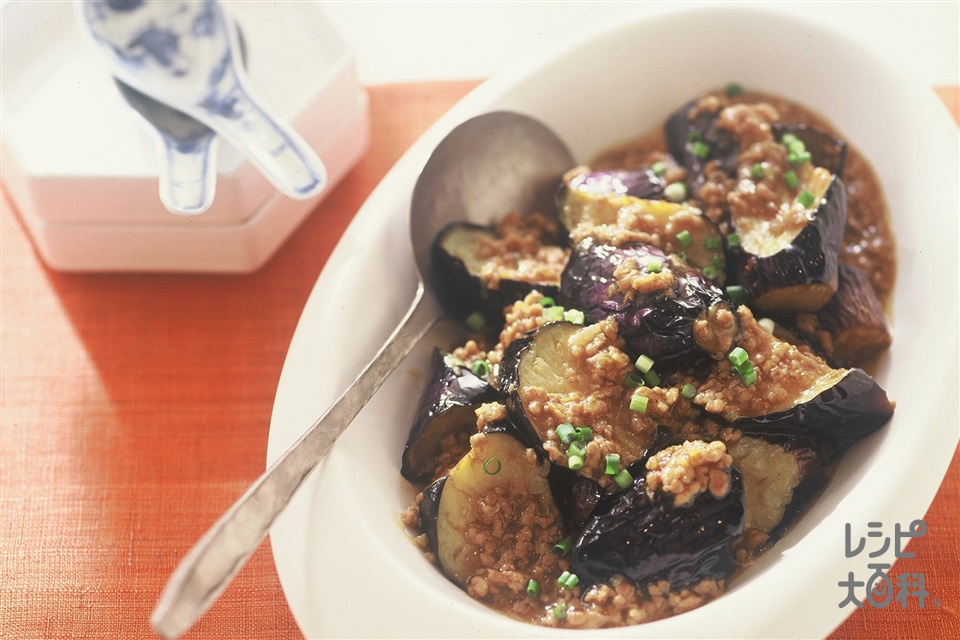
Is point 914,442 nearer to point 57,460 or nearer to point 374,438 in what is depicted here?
point 374,438

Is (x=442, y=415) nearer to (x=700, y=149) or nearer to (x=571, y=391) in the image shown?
(x=571, y=391)

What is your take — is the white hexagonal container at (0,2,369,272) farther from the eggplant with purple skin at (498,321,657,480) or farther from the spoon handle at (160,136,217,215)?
the eggplant with purple skin at (498,321,657,480)

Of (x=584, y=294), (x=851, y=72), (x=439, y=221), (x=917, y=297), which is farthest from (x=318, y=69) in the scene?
(x=917, y=297)

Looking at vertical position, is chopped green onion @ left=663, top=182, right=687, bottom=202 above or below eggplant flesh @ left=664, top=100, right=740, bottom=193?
below

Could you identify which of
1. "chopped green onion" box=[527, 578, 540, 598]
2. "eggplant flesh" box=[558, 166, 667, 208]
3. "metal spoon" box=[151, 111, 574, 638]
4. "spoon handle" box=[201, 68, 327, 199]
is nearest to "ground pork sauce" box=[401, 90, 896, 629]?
"chopped green onion" box=[527, 578, 540, 598]

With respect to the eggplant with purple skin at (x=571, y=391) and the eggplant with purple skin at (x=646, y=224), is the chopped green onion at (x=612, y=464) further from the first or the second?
the eggplant with purple skin at (x=646, y=224)

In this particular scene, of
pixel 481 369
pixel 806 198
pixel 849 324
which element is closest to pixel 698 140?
pixel 806 198

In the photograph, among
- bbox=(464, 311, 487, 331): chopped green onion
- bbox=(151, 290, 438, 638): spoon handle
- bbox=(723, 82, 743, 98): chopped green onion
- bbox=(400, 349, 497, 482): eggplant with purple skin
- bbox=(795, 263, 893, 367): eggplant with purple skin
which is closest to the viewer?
bbox=(151, 290, 438, 638): spoon handle
